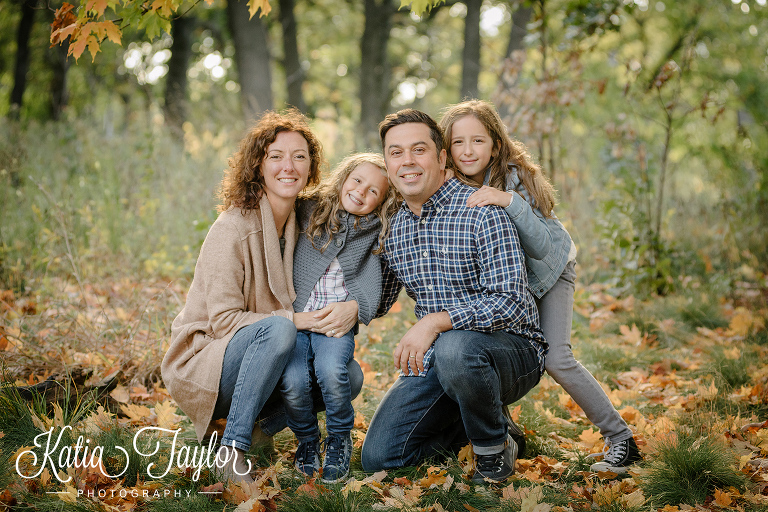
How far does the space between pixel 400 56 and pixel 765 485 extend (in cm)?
1645

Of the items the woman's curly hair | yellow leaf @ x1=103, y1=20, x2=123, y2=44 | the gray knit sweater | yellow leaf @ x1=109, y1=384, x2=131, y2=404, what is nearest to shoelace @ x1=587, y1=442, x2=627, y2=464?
the gray knit sweater

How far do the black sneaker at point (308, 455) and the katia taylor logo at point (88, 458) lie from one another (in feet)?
0.88

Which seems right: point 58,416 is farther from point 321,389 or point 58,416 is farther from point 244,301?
point 321,389

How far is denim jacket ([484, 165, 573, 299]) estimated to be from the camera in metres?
2.85

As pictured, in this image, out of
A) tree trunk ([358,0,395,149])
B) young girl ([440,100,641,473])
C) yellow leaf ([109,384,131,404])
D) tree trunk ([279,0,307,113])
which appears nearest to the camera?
young girl ([440,100,641,473])

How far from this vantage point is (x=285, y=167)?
299 cm

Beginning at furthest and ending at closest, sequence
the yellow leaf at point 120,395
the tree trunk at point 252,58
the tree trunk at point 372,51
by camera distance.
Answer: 1. the tree trunk at point 372,51
2. the tree trunk at point 252,58
3. the yellow leaf at point 120,395

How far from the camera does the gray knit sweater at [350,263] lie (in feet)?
9.95

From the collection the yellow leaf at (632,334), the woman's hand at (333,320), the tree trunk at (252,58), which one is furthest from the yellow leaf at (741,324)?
the tree trunk at (252,58)

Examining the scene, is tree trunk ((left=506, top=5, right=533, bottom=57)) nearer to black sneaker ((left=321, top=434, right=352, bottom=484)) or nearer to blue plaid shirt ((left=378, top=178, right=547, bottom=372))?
blue plaid shirt ((left=378, top=178, right=547, bottom=372))

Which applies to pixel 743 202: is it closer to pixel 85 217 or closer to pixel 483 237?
pixel 483 237

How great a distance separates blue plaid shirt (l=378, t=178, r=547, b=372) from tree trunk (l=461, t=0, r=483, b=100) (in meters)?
8.64

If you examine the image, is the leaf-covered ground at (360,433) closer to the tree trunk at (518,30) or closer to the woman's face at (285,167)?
the woman's face at (285,167)

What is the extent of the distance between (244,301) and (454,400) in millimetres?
1099
